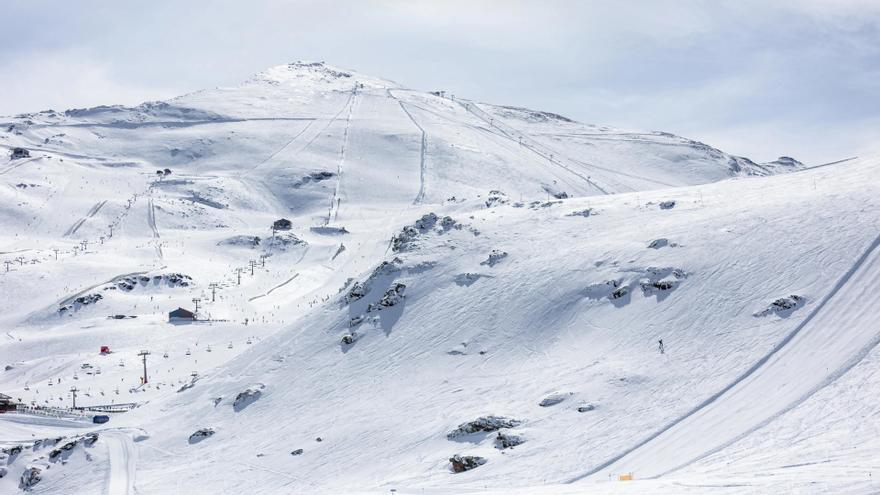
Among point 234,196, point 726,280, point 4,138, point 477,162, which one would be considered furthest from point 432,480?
point 4,138

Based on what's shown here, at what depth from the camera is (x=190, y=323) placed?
74.8 metres

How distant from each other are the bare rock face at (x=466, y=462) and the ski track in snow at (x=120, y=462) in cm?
1762

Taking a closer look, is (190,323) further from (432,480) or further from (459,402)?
(432,480)

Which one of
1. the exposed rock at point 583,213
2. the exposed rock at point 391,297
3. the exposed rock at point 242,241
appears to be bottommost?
the exposed rock at point 391,297

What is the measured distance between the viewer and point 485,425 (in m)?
37.1

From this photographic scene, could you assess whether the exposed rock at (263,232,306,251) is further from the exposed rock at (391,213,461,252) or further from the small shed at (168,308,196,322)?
the exposed rock at (391,213,461,252)

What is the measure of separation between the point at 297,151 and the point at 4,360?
4011 inches

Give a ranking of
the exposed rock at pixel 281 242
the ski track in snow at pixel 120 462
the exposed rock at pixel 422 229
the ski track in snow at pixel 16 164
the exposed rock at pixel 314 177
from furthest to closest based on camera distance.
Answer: the exposed rock at pixel 314 177 < the ski track in snow at pixel 16 164 < the exposed rock at pixel 281 242 < the exposed rock at pixel 422 229 < the ski track in snow at pixel 120 462

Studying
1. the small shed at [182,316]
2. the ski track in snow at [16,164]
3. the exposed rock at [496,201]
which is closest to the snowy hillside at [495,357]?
the exposed rock at [496,201]

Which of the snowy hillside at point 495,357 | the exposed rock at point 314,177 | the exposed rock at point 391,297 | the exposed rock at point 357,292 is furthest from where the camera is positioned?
the exposed rock at point 314,177

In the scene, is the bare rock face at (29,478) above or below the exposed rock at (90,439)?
below

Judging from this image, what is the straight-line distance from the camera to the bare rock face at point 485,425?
36.8 metres

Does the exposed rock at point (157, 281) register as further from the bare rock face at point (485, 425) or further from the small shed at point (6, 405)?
the bare rock face at point (485, 425)

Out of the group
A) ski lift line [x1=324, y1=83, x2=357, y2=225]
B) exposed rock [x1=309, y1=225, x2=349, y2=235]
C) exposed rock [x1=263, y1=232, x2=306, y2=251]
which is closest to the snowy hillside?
exposed rock [x1=263, y1=232, x2=306, y2=251]
